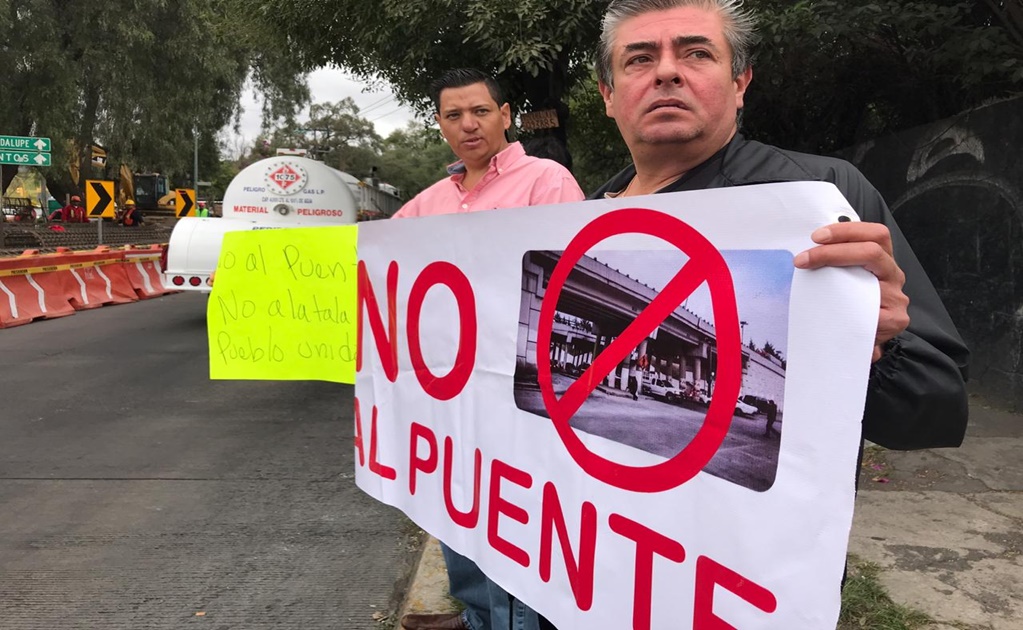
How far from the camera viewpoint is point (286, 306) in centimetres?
272

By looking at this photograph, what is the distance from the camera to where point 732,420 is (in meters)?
1.23

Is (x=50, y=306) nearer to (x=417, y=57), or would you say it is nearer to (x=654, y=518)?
(x=417, y=57)

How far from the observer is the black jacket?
1.16 meters

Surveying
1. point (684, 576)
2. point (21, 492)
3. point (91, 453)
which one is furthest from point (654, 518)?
point (91, 453)

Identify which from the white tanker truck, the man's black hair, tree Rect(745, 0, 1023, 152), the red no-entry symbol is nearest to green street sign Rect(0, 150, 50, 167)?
the white tanker truck

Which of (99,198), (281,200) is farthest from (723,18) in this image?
(99,198)

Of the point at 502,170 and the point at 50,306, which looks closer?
the point at 502,170

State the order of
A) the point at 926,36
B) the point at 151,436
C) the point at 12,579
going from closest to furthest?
the point at 12,579 → the point at 151,436 → the point at 926,36

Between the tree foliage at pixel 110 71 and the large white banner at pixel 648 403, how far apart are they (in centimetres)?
1720

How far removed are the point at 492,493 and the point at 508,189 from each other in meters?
1.00

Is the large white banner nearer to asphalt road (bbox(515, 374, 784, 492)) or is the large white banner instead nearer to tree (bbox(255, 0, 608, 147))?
asphalt road (bbox(515, 374, 784, 492))

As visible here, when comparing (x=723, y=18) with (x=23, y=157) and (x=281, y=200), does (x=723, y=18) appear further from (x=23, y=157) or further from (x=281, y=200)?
(x=23, y=157)

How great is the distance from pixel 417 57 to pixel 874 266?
299 inches

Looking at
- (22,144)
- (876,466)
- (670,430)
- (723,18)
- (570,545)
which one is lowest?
(876,466)
